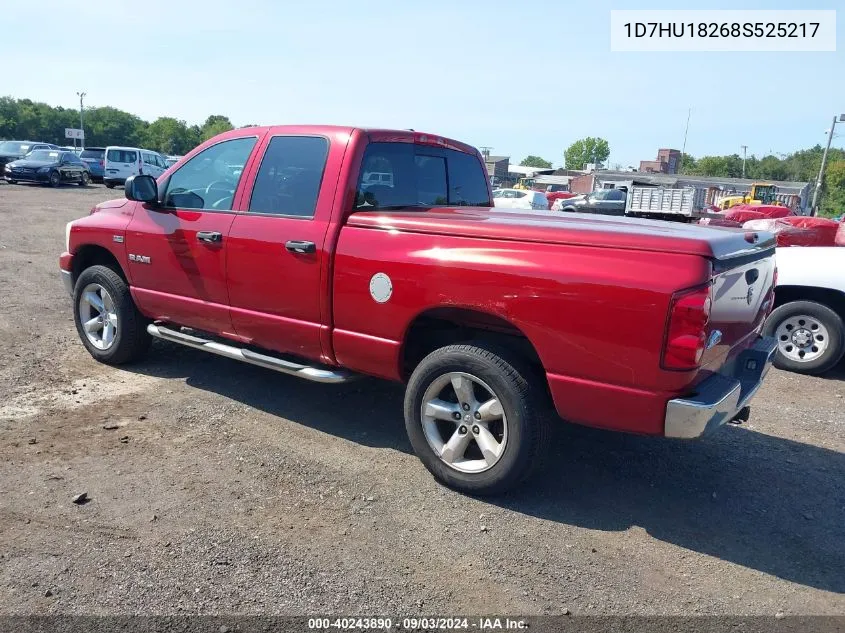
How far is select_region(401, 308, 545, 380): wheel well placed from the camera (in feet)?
12.0

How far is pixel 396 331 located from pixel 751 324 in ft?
6.51

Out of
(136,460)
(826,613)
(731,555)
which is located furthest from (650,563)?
(136,460)

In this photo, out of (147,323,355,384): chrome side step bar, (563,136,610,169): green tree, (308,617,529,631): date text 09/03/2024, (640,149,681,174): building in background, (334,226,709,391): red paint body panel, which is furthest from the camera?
(563,136,610,169): green tree

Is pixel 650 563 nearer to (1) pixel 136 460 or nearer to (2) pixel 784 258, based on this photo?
(1) pixel 136 460

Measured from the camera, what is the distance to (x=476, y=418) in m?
3.60

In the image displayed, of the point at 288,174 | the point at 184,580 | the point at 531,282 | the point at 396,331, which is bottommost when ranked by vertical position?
the point at 184,580

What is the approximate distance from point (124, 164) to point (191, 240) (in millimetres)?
25866

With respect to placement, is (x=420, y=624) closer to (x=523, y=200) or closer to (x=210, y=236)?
(x=210, y=236)

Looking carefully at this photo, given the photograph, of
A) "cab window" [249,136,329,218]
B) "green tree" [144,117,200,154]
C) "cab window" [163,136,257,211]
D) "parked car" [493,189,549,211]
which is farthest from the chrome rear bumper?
"green tree" [144,117,200,154]

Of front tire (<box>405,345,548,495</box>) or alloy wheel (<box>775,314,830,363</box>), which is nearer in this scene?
front tire (<box>405,345,548,495</box>)

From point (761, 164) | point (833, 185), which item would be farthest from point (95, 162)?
point (761, 164)

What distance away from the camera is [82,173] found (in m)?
26.9

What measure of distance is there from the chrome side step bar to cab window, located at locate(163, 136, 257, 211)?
95 centimetres

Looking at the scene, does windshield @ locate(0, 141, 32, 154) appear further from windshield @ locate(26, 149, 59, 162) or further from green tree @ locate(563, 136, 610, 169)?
green tree @ locate(563, 136, 610, 169)
